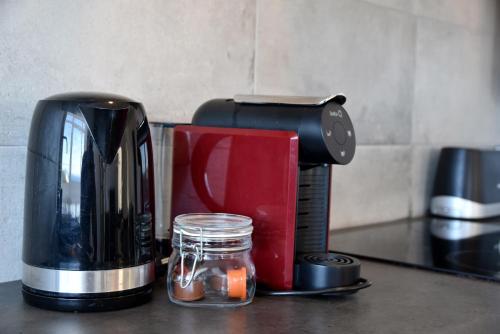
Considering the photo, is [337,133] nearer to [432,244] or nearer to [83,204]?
[83,204]

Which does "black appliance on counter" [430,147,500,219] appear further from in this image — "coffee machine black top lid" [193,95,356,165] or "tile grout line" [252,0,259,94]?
"coffee machine black top lid" [193,95,356,165]

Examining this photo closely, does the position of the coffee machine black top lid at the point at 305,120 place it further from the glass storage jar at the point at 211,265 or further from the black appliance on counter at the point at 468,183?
the black appliance on counter at the point at 468,183

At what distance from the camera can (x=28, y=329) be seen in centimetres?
66

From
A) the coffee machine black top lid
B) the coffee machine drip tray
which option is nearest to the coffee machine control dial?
the coffee machine black top lid

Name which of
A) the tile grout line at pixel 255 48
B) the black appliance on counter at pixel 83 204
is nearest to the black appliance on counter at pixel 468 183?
the tile grout line at pixel 255 48

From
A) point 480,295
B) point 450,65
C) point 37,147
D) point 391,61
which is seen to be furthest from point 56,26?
point 450,65

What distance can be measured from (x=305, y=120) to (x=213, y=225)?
0.53 ft

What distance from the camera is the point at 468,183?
1557 millimetres

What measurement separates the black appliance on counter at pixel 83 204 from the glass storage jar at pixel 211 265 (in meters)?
0.05

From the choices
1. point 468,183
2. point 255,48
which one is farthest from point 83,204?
point 468,183

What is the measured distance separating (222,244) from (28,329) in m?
0.22

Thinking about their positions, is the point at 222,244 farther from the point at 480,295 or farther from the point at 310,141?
the point at 480,295

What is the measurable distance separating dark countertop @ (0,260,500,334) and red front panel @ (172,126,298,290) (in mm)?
53

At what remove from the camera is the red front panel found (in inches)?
31.1
